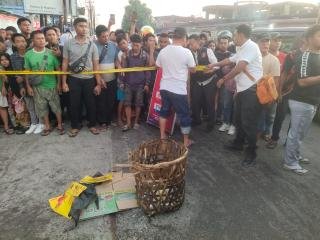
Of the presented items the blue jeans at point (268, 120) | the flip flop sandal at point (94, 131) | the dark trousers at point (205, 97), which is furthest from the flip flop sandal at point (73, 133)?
the blue jeans at point (268, 120)

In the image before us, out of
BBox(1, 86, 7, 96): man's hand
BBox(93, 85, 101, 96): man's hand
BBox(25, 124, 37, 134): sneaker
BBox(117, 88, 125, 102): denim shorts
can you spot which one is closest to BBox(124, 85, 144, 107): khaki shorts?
BBox(117, 88, 125, 102): denim shorts

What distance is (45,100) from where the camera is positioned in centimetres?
540

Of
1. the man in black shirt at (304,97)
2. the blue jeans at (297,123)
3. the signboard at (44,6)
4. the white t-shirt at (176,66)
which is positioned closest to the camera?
the man in black shirt at (304,97)

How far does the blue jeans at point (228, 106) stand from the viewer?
19.0ft

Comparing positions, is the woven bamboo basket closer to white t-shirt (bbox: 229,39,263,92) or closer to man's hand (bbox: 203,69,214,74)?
white t-shirt (bbox: 229,39,263,92)

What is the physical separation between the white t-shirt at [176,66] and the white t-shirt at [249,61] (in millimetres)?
684

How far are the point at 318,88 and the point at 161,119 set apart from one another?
227 centimetres

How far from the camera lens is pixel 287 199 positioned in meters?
3.61

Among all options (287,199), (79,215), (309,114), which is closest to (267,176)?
(287,199)

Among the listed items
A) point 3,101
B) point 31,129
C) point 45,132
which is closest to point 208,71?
point 45,132

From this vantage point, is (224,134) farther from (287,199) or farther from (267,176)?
(287,199)

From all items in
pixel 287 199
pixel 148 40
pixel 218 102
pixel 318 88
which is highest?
pixel 148 40

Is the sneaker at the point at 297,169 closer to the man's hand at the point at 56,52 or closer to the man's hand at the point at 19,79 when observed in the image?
the man's hand at the point at 56,52

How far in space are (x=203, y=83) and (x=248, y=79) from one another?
4.73ft
